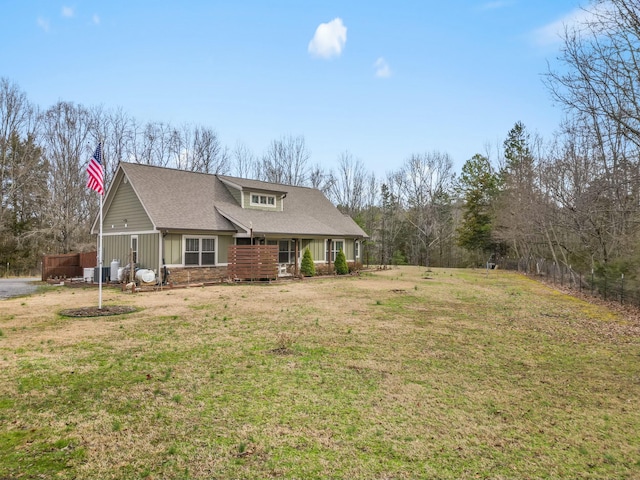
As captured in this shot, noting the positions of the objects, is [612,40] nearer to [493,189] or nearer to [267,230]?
[267,230]

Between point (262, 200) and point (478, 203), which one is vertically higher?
point (478, 203)

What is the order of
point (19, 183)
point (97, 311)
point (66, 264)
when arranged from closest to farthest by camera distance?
1. point (97, 311)
2. point (66, 264)
3. point (19, 183)

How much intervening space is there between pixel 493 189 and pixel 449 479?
1709 inches

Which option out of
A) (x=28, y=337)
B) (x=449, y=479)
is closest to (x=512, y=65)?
(x=449, y=479)

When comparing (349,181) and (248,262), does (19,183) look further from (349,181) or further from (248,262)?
(349,181)

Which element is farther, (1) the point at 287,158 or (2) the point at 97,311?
(1) the point at 287,158

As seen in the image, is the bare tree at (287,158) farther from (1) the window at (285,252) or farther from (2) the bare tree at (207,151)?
(1) the window at (285,252)

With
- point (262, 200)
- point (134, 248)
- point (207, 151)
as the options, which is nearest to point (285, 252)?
point (262, 200)

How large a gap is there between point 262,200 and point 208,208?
4.09 meters

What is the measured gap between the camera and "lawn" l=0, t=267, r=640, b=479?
3.40 metres

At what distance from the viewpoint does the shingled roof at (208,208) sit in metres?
19.2

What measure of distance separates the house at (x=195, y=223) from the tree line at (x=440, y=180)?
400 inches

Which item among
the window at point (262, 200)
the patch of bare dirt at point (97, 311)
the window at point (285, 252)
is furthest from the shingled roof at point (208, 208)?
the patch of bare dirt at point (97, 311)

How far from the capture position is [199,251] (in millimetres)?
19609
